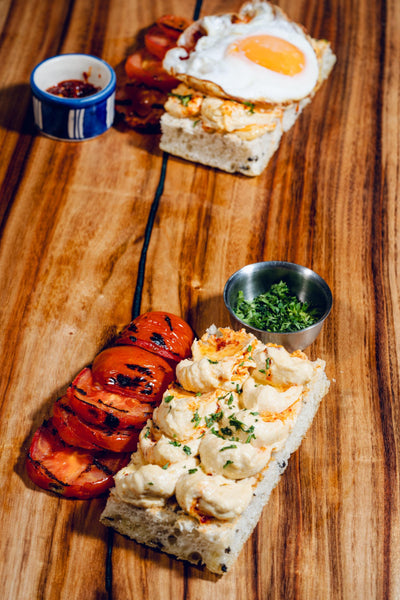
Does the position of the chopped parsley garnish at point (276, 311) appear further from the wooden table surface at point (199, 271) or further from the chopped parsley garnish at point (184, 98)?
the chopped parsley garnish at point (184, 98)

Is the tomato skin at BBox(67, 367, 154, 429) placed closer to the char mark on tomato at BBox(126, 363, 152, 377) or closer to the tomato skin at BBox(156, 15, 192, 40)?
the char mark on tomato at BBox(126, 363, 152, 377)

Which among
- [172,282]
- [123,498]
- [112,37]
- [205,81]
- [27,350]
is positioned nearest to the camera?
[123,498]

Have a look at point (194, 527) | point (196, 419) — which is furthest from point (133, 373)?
point (194, 527)

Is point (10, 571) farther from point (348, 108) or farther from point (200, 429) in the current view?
point (348, 108)

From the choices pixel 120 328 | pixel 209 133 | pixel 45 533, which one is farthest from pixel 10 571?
pixel 209 133

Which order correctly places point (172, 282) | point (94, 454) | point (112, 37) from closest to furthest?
point (94, 454) < point (172, 282) < point (112, 37)

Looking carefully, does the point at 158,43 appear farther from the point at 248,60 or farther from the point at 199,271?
the point at 199,271

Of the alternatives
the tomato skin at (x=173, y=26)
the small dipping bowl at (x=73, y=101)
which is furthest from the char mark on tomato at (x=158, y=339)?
the tomato skin at (x=173, y=26)

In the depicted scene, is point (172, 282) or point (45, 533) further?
point (172, 282)
